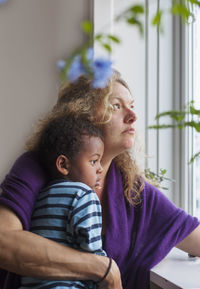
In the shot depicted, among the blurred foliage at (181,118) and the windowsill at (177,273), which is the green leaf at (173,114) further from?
the windowsill at (177,273)

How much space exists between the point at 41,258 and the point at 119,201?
18.7 inches

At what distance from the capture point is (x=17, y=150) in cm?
229

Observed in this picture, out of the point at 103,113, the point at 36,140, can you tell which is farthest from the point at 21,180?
the point at 103,113

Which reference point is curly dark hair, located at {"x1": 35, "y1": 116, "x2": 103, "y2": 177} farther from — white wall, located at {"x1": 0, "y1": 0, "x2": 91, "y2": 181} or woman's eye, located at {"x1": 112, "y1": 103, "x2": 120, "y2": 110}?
white wall, located at {"x1": 0, "y1": 0, "x2": 91, "y2": 181}

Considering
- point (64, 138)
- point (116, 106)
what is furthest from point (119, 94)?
point (64, 138)

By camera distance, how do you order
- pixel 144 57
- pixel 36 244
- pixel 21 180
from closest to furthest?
pixel 36 244
pixel 21 180
pixel 144 57

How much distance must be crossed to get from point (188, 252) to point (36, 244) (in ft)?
2.17

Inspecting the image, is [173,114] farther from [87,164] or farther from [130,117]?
[130,117]

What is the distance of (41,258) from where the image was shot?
4.17 feet

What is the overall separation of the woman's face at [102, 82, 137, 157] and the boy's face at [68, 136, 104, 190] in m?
0.16

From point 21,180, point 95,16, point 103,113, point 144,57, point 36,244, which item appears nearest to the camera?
point 36,244

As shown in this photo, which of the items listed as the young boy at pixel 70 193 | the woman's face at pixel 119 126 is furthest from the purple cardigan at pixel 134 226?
the woman's face at pixel 119 126

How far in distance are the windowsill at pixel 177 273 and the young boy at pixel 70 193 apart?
245mm

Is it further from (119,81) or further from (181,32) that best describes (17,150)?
(181,32)
